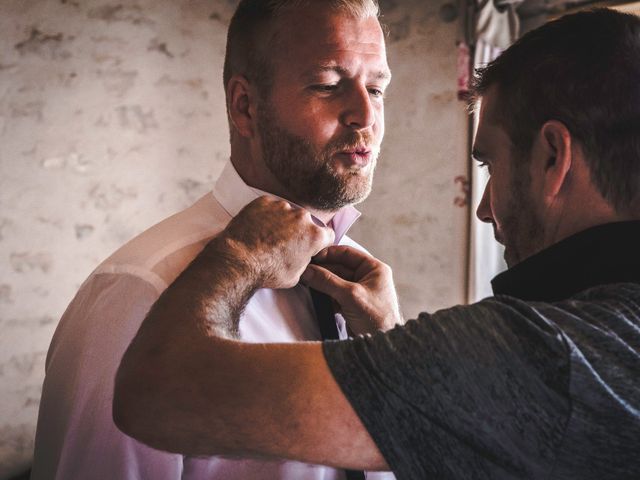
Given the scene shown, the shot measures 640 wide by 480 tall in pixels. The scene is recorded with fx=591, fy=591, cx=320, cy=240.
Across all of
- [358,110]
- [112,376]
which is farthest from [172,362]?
[358,110]

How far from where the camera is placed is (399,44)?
394cm

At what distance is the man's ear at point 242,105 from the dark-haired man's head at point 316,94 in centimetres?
2

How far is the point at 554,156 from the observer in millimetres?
881

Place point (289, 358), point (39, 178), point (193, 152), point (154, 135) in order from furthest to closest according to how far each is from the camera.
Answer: point (193, 152)
point (154, 135)
point (39, 178)
point (289, 358)

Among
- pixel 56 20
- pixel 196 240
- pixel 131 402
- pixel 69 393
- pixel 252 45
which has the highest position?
pixel 56 20

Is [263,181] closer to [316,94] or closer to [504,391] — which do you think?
[316,94]

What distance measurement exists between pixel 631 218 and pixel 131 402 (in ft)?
2.38

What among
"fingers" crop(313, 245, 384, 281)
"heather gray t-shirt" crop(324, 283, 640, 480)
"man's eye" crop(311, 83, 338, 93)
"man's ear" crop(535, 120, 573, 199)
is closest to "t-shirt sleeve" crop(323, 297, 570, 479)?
"heather gray t-shirt" crop(324, 283, 640, 480)

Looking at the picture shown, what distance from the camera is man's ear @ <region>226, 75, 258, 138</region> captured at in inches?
50.2

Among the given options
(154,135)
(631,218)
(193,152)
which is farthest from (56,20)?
(631,218)

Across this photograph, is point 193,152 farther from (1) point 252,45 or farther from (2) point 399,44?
(1) point 252,45

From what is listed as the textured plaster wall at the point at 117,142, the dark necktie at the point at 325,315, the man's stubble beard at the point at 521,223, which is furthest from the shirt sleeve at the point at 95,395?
the textured plaster wall at the point at 117,142

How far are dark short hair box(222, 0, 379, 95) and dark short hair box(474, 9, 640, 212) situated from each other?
0.44m

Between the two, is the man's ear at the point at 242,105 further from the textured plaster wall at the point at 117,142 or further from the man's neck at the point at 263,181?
the textured plaster wall at the point at 117,142
